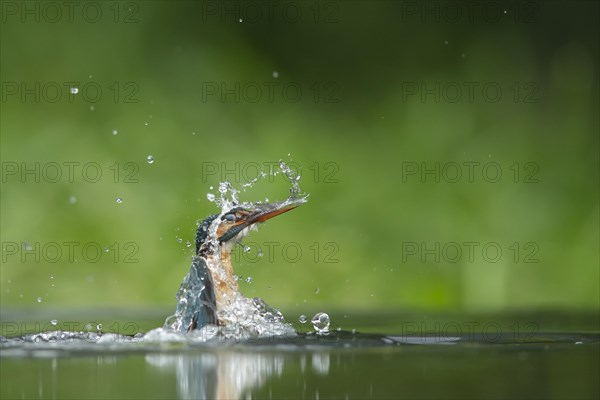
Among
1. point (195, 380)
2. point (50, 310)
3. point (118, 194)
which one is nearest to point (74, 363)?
point (195, 380)

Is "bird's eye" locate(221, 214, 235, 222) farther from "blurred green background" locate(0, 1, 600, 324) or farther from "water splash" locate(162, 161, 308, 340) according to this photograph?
"blurred green background" locate(0, 1, 600, 324)

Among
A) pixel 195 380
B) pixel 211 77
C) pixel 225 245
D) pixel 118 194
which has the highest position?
pixel 211 77

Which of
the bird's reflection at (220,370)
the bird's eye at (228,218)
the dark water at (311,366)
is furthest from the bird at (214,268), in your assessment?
the bird's reflection at (220,370)

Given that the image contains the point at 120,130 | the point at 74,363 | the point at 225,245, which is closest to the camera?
the point at 74,363

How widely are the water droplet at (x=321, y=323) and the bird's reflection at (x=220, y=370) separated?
4.22ft

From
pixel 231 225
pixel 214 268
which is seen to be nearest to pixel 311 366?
pixel 214 268

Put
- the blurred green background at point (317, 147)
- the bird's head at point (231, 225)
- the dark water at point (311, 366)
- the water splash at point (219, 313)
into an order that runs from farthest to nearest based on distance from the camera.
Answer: the blurred green background at point (317, 147), the bird's head at point (231, 225), the water splash at point (219, 313), the dark water at point (311, 366)

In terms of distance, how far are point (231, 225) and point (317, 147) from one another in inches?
160

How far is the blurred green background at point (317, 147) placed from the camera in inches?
379

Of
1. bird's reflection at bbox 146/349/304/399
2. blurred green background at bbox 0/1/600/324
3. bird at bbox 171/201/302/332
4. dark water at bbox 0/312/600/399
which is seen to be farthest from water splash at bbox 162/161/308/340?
blurred green background at bbox 0/1/600/324

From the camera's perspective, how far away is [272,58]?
10594 mm

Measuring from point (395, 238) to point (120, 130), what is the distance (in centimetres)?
252

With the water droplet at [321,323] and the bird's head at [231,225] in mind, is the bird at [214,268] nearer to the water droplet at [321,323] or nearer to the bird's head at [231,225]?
the bird's head at [231,225]

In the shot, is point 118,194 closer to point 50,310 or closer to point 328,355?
point 50,310
